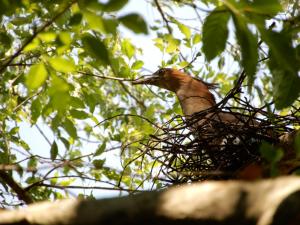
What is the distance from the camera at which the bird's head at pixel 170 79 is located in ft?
12.7

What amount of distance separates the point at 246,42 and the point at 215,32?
12cm

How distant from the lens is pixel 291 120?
96.4 inches

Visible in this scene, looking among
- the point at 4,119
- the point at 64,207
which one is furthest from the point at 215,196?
the point at 4,119

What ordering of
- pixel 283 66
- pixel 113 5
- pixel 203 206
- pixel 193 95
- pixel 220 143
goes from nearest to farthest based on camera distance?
pixel 203 206 → pixel 283 66 → pixel 113 5 → pixel 220 143 → pixel 193 95

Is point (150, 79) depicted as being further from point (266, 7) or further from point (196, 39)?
point (266, 7)

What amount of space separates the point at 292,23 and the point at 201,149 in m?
1.06

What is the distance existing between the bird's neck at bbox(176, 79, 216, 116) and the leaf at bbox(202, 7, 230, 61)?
2.05 meters

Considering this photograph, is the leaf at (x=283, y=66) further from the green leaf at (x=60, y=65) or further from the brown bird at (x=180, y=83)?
the brown bird at (x=180, y=83)

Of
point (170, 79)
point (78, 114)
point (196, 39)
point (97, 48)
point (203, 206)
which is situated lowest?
point (203, 206)

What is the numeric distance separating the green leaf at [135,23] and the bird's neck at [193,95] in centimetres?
216

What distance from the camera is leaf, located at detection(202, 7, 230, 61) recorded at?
127 cm

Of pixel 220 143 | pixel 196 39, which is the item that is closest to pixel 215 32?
pixel 220 143

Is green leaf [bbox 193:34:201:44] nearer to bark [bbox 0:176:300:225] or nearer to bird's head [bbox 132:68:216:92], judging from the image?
bird's head [bbox 132:68:216:92]

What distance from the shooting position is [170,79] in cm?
389
